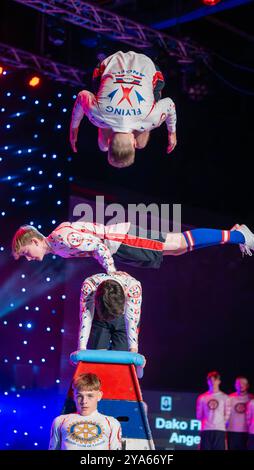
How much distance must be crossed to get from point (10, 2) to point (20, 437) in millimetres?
4448

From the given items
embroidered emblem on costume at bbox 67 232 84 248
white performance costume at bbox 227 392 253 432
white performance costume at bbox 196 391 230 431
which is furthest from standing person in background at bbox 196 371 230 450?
embroidered emblem on costume at bbox 67 232 84 248

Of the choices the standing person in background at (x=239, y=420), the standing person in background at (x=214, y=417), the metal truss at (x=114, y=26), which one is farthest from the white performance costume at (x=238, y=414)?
the metal truss at (x=114, y=26)

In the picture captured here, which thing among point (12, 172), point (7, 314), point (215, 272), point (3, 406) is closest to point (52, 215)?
point (12, 172)

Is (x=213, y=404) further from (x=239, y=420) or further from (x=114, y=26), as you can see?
(x=114, y=26)

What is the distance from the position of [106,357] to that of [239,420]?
158 inches

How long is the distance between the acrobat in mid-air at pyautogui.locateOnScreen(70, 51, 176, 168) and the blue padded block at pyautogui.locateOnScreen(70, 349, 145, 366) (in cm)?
118

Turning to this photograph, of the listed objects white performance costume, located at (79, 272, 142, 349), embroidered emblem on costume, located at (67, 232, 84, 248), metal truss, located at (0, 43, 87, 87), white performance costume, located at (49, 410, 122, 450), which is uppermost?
metal truss, located at (0, 43, 87, 87)

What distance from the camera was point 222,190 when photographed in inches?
380

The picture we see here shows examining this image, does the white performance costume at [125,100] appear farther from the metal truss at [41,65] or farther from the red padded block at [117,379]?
the metal truss at [41,65]

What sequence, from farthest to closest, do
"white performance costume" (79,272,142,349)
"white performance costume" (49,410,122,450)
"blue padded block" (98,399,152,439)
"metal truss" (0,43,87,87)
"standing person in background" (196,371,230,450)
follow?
"metal truss" (0,43,87,87) < "standing person in background" (196,371,230,450) < "white performance costume" (79,272,142,349) < "blue padded block" (98,399,152,439) < "white performance costume" (49,410,122,450)

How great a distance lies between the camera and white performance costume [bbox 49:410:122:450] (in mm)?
4332

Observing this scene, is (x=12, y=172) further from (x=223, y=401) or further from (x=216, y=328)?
(x=216, y=328)

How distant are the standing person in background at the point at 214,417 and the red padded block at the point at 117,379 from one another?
141 inches

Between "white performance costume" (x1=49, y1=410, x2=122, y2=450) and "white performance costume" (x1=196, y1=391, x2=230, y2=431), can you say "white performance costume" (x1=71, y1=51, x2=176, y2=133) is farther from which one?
"white performance costume" (x1=196, y1=391, x2=230, y2=431)
